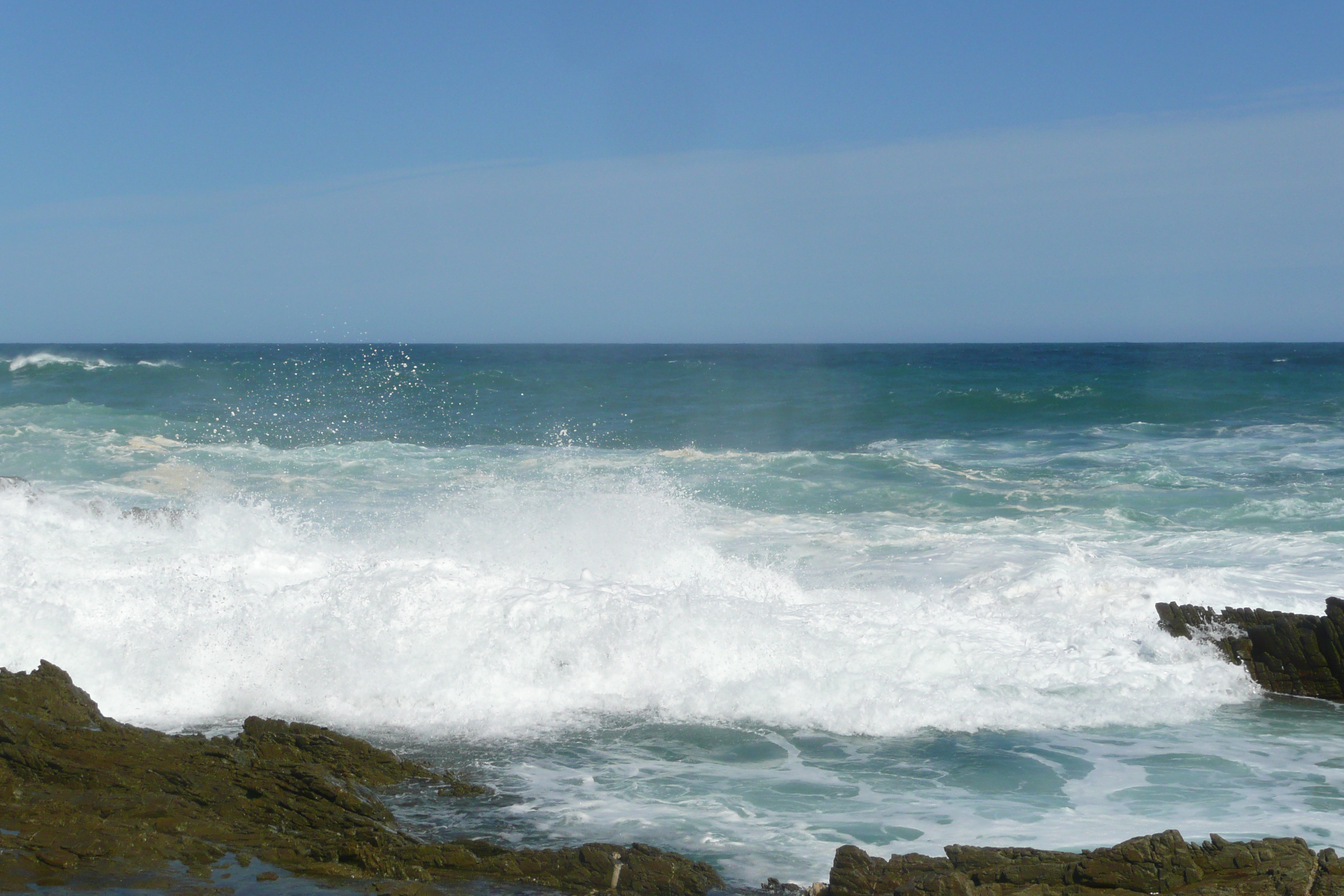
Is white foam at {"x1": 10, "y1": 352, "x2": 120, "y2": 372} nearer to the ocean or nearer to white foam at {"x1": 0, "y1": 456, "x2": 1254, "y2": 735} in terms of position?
the ocean

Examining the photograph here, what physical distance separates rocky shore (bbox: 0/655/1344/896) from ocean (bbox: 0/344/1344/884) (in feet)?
1.35

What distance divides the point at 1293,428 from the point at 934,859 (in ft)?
81.9

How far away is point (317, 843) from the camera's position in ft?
16.2

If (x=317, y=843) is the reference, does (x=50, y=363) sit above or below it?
above

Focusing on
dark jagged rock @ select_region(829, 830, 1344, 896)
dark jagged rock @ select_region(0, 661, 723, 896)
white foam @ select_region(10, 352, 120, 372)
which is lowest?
dark jagged rock @ select_region(0, 661, 723, 896)

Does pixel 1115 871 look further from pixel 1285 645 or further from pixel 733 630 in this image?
pixel 1285 645

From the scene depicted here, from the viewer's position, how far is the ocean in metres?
6.03

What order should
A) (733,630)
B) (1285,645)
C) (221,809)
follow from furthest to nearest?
(733,630) → (1285,645) → (221,809)

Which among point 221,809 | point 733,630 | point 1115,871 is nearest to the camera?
point 1115,871

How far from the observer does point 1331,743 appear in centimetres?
700

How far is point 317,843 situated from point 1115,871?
3424 mm

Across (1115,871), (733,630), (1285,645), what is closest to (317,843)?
(1115,871)

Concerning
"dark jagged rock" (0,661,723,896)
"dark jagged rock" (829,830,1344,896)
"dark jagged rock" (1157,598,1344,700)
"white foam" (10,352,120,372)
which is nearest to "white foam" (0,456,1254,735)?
"dark jagged rock" (1157,598,1344,700)

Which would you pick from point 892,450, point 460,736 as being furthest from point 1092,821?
point 892,450
